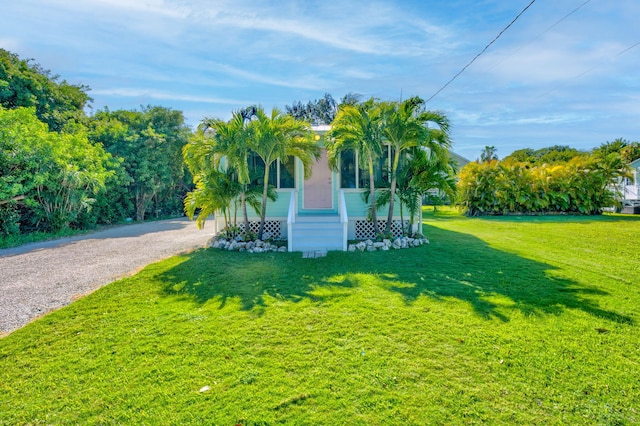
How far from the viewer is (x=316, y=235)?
8.55 metres

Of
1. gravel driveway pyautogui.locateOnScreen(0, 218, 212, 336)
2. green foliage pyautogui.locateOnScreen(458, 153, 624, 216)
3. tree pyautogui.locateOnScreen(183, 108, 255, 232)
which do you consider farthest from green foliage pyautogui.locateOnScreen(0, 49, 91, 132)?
green foliage pyautogui.locateOnScreen(458, 153, 624, 216)

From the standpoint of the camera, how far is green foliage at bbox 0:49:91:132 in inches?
476

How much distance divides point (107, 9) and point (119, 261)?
6.47 metres

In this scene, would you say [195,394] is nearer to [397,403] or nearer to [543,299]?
[397,403]

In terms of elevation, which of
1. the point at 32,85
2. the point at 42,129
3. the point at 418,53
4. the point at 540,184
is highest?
the point at 418,53

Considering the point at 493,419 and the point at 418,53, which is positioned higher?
the point at 418,53

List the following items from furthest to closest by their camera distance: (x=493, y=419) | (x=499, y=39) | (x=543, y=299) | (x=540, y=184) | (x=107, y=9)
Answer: (x=540, y=184)
(x=499, y=39)
(x=107, y=9)
(x=543, y=299)
(x=493, y=419)

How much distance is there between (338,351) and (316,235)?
5463 mm

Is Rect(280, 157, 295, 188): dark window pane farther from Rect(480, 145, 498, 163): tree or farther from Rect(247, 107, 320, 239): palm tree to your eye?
Rect(480, 145, 498, 163): tree

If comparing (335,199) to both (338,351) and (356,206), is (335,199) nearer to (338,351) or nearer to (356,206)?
(356,206)

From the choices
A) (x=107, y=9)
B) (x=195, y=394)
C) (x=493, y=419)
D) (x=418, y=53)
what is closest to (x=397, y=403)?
(x=493, y=419)

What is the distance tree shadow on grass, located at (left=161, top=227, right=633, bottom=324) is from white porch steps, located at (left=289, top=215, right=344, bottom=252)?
0.56 m

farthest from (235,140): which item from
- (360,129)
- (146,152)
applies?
(146,152)

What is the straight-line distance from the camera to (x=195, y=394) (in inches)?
98.6
